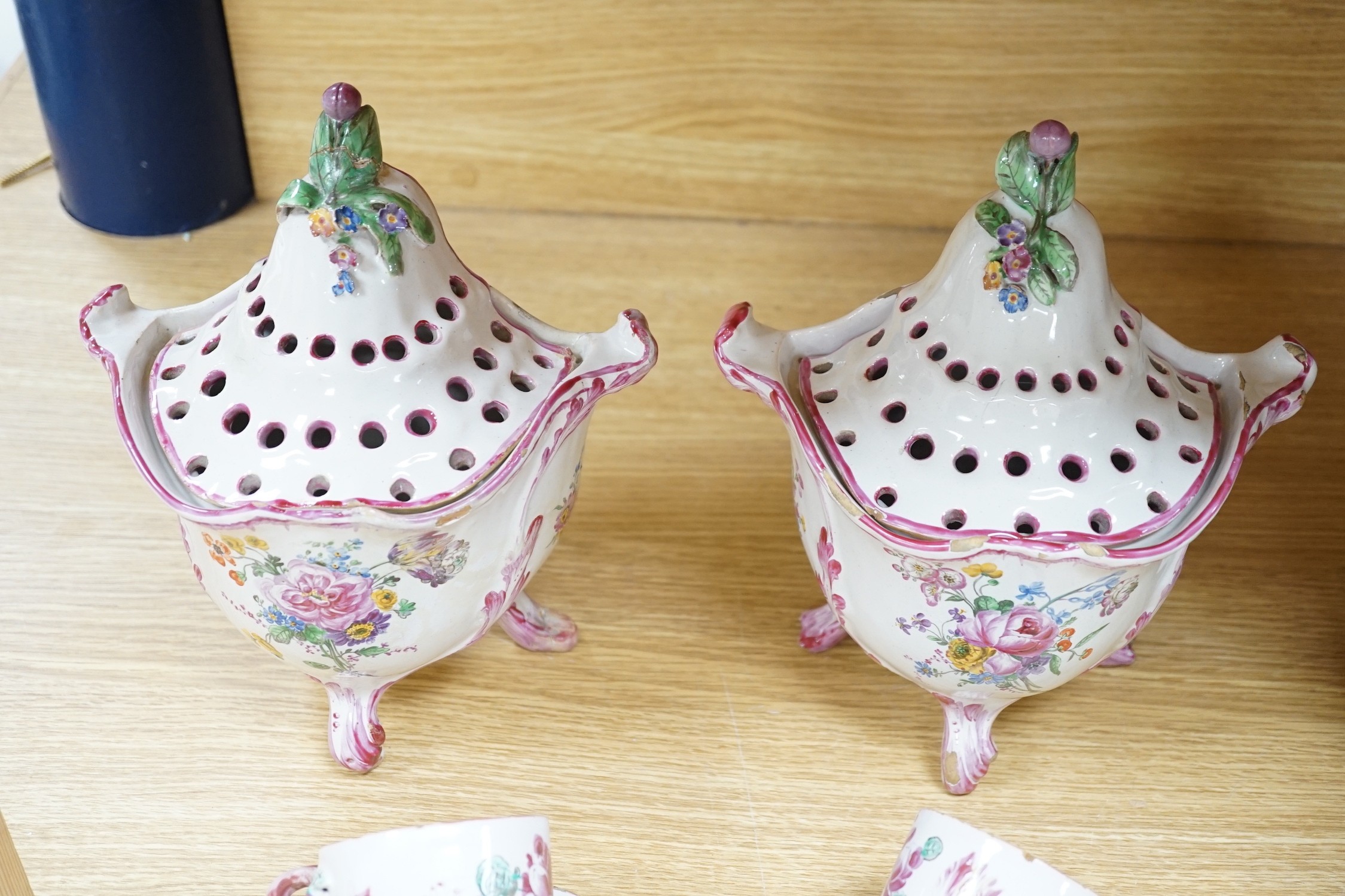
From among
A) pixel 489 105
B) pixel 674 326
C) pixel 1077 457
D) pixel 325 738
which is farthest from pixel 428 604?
pixel 489 105

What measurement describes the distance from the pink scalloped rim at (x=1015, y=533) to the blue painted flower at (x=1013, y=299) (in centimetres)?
12

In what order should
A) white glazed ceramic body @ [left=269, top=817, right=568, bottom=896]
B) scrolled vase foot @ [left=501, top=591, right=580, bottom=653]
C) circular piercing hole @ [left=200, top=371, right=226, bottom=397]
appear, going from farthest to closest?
scrolled vase foot @ [left=501, top=591, right=580, bottom=653], circular piercing hole @ [left=200, top=371, right=226, bottom=397], white glazed ceramic body @ [left=269, top=817, right=568, bottom=896]

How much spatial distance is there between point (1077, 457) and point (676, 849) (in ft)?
1.03

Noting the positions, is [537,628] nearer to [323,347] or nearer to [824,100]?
[323,347]

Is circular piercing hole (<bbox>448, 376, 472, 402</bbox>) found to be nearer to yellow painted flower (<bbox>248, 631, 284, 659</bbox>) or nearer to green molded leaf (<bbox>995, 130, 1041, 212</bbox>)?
yellow painted flower (<bbox>248, 631, 284, 659</bbox>)

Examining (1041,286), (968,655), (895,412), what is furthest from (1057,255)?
(968,655)

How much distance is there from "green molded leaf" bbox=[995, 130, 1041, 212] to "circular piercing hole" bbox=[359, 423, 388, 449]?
34 cm

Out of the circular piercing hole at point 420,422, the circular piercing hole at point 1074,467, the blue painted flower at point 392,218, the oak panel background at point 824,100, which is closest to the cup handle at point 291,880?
the circular piercing hole at point 420,422

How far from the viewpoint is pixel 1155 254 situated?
1.29 meters

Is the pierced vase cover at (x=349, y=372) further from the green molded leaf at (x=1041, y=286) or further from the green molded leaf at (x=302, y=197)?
the green molded leaf at (x=1041, y=286)

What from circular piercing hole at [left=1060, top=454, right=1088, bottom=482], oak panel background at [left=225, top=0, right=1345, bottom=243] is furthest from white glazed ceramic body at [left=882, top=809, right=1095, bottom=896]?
oak panel background at [left=225, top=0, right=1345, bottom=243]

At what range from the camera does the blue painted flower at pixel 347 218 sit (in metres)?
0.76

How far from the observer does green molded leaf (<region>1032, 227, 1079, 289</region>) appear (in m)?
0.76

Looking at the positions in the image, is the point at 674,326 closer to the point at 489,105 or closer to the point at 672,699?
the point at 489,105
